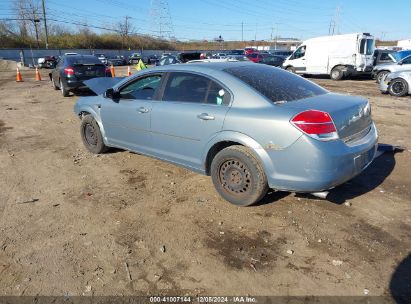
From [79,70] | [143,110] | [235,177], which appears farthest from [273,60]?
[235,177]

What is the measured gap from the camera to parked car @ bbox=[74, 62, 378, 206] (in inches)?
141

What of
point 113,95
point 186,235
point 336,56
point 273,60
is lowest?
point 186,235

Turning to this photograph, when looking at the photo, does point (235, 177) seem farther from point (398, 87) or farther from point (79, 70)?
point (398, 87)

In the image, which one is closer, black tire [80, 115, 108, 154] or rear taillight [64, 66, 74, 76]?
black tire [80, 115, 108, 154]

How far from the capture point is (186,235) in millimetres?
3680

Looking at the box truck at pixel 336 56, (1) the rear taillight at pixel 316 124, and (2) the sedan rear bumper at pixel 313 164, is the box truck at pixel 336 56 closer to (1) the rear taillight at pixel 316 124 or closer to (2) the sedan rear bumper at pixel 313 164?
(2) the sedan rear bumper at pixel 313 164

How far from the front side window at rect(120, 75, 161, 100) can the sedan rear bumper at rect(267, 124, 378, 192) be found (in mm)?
2051

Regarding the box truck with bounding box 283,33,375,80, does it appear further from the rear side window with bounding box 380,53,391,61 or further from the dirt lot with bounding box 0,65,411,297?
the dirt lot with bounding box 0,65,411,297

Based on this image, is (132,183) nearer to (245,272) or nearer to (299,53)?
(245,272)

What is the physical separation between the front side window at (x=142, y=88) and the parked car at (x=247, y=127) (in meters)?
0.02

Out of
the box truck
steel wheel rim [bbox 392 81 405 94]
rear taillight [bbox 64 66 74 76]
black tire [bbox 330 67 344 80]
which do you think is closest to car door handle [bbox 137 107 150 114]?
rear taillight [bbox 64 66 74 76]

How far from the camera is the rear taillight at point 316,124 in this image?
3.53m

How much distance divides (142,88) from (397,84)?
39.1 ft

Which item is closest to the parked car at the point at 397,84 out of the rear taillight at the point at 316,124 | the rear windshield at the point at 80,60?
the rear windshield at the point at 80,60
